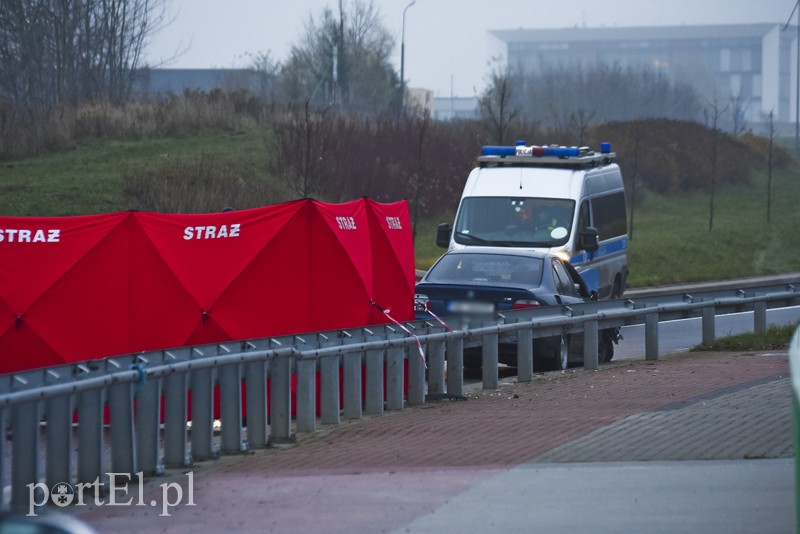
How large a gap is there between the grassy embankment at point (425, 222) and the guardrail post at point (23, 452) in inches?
928

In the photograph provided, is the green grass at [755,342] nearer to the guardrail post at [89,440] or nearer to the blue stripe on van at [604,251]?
the blue stripe on van at [604,251]

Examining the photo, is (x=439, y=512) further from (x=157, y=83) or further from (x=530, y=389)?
(x=157, y=83)

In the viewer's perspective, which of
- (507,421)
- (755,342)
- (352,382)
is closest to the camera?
(507,421)

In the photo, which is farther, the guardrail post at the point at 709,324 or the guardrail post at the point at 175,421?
the guardrail post at the point at 709,324

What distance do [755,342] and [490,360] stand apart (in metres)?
5.31

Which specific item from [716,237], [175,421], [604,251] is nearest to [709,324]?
[604,251]

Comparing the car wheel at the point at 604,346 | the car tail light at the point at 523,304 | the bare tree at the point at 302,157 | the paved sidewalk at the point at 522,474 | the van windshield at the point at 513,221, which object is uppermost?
the bare tree at the point at 302,157

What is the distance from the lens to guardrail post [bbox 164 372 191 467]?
9.44m

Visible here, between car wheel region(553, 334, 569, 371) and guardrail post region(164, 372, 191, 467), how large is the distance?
7.62m

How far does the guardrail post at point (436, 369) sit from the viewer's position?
13359 mm

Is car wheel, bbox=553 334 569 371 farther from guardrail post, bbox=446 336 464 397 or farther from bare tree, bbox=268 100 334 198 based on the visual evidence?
bare tree, bbox=268 100 334 198

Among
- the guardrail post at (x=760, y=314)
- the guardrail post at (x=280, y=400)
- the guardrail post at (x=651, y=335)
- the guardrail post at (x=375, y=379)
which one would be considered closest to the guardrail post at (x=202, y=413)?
the guardrail post at (x=280, y=400)

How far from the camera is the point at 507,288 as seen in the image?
53.3ft

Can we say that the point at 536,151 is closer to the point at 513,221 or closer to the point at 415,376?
the point at 513,221
